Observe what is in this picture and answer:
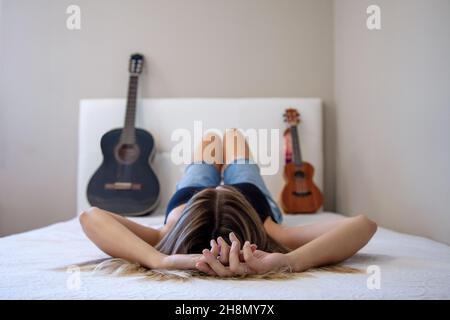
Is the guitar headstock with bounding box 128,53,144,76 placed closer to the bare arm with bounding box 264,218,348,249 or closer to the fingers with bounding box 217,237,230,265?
the bare arm with bounding box 264,218,348,249

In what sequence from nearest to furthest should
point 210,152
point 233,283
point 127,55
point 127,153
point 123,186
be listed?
point 233,283
point 210,152
point 123,186
point 127,153
point 127,55

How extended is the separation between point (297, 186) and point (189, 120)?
0.75 meters

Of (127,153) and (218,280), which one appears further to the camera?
(127,153)

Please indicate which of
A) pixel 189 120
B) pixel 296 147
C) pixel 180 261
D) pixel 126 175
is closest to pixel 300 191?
pixel 296 147

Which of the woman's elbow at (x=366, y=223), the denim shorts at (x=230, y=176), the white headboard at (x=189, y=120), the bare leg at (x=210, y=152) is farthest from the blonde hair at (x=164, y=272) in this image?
the white headboard at (x=189, y=120)

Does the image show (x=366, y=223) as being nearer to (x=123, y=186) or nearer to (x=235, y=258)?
(x=235, y=258)

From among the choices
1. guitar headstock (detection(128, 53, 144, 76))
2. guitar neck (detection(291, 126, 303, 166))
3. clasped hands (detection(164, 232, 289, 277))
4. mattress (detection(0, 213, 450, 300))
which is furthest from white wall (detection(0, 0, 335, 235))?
clasped hands (detection(164, 232, 289, 277))

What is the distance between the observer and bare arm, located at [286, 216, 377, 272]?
0.89 metres

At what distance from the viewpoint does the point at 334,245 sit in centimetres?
93

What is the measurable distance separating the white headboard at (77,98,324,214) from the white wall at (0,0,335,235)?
0.18 meters

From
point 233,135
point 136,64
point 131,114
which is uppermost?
point 136,64

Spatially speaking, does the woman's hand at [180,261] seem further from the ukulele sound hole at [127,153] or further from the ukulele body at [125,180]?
the ukulele sound hole at [127,153]

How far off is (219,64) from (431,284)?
206cm
